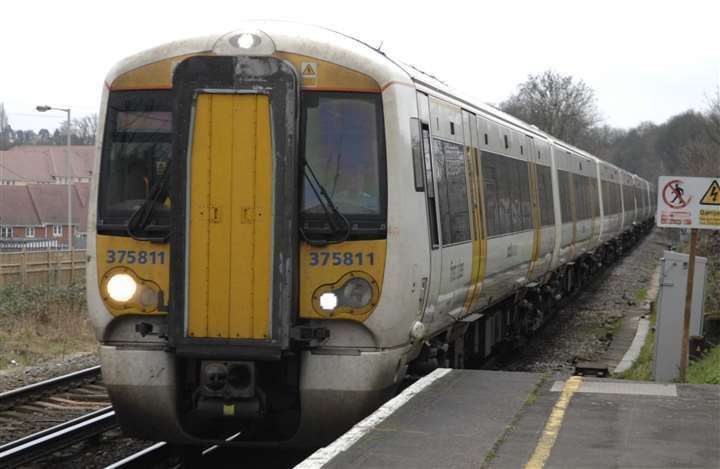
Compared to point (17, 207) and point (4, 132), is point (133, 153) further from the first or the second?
point (4, 132)

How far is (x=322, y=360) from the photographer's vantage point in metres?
7.32

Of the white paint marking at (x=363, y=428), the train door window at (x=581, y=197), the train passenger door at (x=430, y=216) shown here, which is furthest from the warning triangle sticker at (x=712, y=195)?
the train door window at (x=581, y=197)

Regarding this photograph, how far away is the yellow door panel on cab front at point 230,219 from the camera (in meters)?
7.12

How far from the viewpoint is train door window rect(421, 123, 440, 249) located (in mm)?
8148

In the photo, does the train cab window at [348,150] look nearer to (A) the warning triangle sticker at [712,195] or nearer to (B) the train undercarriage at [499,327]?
(B) the train undercarriage at [499,327]

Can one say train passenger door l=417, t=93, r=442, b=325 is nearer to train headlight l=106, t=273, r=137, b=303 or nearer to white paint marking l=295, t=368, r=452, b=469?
white paint marking l=295, t=368, r=452, b=469

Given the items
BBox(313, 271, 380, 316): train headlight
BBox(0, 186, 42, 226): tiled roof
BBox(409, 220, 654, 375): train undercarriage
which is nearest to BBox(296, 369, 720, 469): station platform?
BBox(313, 271, 380, 316): train headlight

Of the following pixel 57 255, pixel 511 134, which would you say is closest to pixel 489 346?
pixel 511 134

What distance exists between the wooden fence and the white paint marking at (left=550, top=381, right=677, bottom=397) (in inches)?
972

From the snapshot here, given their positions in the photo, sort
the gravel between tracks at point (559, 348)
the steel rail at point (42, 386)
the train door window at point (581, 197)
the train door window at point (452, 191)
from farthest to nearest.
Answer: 1. the train door window at point (581, 197)
2. the steel rail at point (42, 386)
3. the gravel between tracks at point (559, 348)
4. the train door window at point (452, 191)

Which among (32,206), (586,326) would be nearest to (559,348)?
(586,326)

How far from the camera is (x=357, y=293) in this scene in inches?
288

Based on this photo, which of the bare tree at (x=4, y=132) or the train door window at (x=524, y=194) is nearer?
the train door window at (x=524, y=194)

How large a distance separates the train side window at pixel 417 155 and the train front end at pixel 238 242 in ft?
1.31
